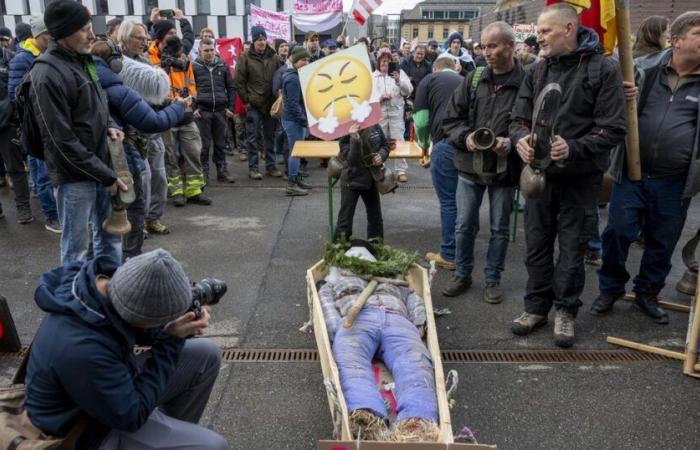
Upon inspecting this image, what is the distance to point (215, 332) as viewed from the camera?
413 cm

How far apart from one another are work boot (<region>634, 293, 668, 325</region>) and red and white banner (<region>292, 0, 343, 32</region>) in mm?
10896

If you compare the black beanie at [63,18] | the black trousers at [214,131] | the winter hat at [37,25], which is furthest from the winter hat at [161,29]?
the black beanie at [63,18]

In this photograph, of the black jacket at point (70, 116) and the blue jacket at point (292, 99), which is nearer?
the black jacket at point (70, 116)

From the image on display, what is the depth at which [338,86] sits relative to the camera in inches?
187

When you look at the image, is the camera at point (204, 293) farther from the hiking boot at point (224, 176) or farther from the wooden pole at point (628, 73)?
the hiking boot at point (224, 176)

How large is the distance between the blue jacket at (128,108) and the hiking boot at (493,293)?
9.35ft

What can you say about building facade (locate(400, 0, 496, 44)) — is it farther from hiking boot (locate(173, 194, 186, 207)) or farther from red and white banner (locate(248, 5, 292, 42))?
hiking boot (locate(173, 194, 186, 207))

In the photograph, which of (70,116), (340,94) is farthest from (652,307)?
(70,116)

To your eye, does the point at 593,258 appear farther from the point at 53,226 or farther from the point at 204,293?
the point at 53,226

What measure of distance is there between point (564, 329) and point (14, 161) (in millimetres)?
5976

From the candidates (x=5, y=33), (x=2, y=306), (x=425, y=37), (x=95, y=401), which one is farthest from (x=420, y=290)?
(x=425, y=37)

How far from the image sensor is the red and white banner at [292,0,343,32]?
1356 centimetres

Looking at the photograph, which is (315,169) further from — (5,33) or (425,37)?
(425,37)

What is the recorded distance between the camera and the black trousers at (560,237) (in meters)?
3.72
